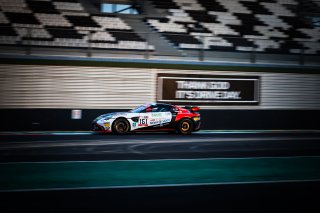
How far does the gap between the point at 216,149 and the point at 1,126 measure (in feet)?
31.1

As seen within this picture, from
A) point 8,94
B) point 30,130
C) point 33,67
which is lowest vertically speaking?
point 30,130

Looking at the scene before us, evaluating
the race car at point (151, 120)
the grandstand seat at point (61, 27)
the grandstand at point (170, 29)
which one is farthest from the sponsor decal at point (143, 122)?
the grandstand seat at point (61, 27)

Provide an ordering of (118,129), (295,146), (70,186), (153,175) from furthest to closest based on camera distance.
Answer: (118,129)
(295,146)
(153,175)
(70,186)

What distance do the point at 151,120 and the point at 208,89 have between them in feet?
16.2

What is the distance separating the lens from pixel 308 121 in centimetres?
2255

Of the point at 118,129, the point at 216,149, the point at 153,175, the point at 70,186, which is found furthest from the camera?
the point at 118,129

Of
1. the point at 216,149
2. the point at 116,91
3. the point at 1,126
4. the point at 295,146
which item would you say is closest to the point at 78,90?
the point at 116,91

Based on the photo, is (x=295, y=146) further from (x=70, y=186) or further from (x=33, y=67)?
(x=33, y=67)

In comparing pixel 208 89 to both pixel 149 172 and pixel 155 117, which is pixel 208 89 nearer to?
pixel 155 117

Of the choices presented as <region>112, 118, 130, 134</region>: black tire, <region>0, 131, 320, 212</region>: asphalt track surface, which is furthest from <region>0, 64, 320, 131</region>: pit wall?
<region>0, 131, 320, 212</region>: asphalt track surface

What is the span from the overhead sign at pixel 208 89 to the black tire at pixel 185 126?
9.77 feet

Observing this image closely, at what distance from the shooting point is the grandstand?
19.2 metres

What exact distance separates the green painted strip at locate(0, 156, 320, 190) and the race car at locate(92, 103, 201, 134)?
21.2ft

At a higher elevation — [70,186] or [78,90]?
[78,90]
